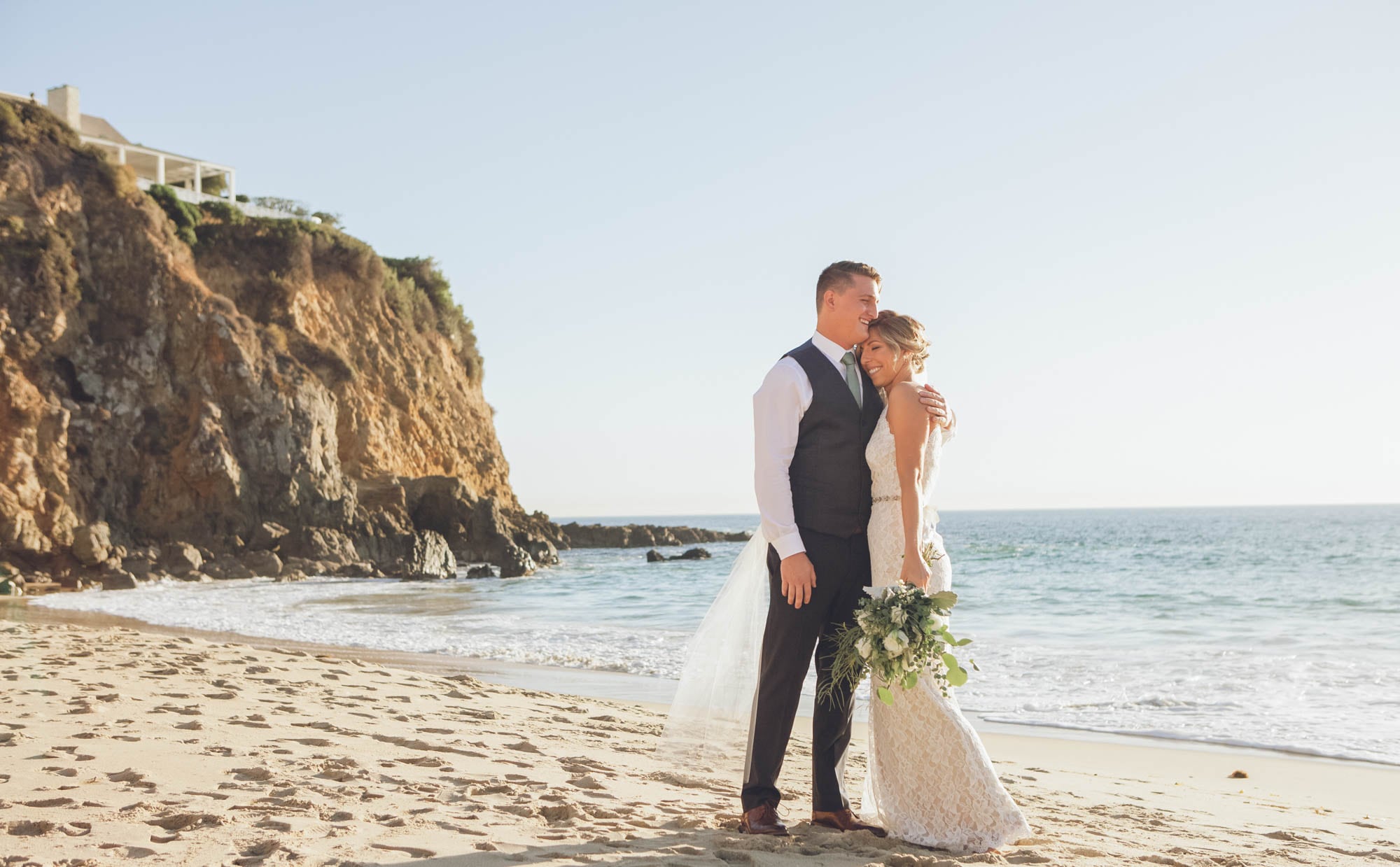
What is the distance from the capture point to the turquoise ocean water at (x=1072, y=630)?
25.5ft

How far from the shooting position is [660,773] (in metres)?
4.98

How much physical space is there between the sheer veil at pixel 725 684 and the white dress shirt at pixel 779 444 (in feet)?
1.54

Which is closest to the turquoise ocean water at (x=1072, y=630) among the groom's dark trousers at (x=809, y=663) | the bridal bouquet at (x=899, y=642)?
the groom's dark trousers at (x=809, y=663)

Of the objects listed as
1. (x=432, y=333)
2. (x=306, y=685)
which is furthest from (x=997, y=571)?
(x=306, y=685)

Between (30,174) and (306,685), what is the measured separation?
73.2ft

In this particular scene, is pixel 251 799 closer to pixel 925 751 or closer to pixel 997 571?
pixel 925 751

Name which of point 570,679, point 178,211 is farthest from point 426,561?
point 570,679

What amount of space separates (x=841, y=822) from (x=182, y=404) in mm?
24868

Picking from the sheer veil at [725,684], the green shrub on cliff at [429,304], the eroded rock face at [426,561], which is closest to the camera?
the sheer veil at [725,684]

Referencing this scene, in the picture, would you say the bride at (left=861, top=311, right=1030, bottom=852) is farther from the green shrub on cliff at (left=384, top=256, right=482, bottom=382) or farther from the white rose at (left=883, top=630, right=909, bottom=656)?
the green shrub on cliff at (left=384, top=256, right=482, bottom=382)

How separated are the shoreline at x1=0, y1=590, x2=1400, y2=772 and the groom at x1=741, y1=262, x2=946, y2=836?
366 cm

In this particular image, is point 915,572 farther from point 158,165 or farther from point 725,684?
point 158,165

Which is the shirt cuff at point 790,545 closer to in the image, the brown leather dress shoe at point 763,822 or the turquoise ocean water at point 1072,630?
the brown leather dress shoe at point 763,822

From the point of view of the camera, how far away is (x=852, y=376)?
12.5 ft
